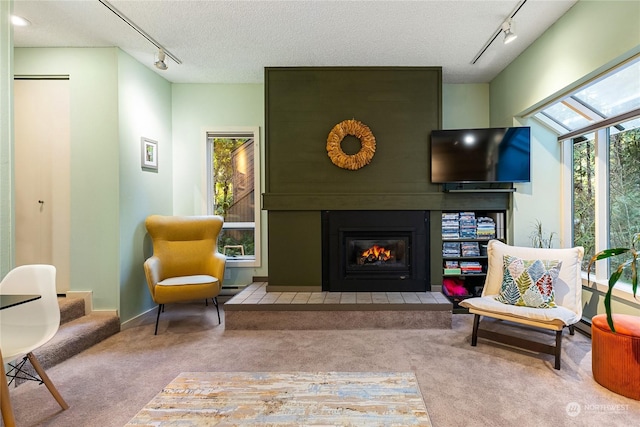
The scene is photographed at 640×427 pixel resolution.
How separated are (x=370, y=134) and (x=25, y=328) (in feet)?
10.8

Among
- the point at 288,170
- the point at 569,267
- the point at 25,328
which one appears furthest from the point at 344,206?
the point at 25,328

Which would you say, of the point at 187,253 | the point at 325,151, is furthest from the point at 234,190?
the point at 325,151

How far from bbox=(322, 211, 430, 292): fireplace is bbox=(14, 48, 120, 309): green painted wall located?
2191 millimetres

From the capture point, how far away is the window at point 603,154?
271 centimetres

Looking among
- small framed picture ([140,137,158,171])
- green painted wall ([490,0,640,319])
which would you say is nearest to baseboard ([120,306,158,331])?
small framed picture ([140,137,158,171])

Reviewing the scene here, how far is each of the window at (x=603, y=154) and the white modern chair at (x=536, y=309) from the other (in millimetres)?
417

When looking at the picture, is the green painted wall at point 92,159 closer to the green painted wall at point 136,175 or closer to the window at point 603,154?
the green painted wall at point 136,175

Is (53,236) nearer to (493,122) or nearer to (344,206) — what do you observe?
(344,206)

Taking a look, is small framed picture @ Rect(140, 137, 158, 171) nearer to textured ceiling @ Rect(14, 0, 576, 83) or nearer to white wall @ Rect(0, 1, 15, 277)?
textured ceiling @ Rect(14, 0, 576, 83)

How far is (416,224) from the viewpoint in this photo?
382 cm

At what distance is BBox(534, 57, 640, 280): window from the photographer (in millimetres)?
→ 2711

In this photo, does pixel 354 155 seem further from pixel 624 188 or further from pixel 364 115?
pixel 624 188

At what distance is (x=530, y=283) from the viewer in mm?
2854

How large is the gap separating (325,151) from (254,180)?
3.68ft
